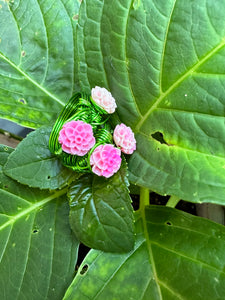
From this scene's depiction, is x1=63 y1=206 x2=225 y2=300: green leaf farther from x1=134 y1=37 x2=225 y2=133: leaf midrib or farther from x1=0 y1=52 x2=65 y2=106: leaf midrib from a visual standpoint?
x1=0 y1=52 x2=65 y2=106: leaf midrib

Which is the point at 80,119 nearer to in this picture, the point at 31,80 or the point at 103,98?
the point at 103,98

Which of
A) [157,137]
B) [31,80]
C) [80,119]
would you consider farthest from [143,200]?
[31,80]

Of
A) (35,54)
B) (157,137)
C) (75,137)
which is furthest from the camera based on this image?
(35,54)

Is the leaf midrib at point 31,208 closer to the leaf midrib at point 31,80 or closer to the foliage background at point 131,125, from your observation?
the foliage background at point 131,125

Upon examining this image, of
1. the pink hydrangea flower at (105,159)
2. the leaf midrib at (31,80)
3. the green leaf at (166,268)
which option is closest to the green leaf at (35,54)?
the leaf midrib at (31,80)

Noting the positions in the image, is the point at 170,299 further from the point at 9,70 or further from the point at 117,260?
the point at 9,70

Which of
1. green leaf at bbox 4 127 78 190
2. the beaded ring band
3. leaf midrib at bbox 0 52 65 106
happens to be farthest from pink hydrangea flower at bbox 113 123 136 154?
leaf midrib at bbox 0 52 65 106

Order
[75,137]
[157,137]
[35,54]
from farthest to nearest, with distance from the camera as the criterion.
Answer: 1. [35,54]
2. [157,137]
3. [75,137]
